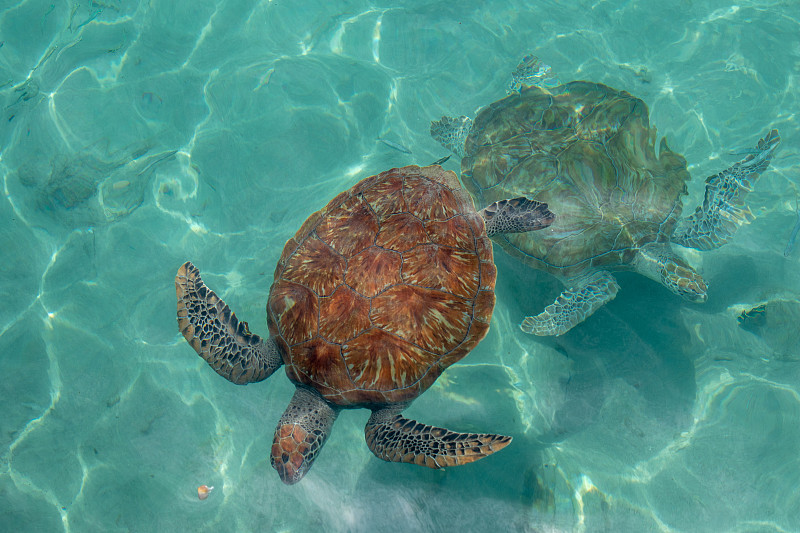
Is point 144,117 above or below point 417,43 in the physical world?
below

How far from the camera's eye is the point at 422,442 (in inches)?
142

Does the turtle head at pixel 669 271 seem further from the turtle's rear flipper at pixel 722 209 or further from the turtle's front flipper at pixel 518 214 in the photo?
the turtle's front flipper at pixel 518 214

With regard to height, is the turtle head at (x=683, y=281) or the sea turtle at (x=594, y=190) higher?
the sea turtle at (x=594, y=190)

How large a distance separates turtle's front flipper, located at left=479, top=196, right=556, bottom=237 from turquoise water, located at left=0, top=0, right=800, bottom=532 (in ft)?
3.29

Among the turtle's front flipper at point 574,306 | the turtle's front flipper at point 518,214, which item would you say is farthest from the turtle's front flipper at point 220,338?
the turtle's front flipper at point 574,306

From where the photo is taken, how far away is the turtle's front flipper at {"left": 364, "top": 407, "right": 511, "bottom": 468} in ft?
11.1

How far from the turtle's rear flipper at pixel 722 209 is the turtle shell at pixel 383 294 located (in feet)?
10.0

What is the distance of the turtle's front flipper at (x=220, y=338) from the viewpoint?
4.09 metres

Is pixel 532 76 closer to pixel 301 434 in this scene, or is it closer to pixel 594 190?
pixel 594 190

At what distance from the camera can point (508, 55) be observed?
23.2ft

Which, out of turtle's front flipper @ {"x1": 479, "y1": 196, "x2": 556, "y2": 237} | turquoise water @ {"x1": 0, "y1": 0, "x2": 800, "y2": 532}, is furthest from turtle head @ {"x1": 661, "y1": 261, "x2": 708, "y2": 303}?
turtle's front flipper @ {"x1": 479, "y1": 196, "x2": 556, "y2": 237}

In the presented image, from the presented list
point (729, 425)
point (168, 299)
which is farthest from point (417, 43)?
point (729, 425)

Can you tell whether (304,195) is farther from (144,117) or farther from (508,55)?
(508,55)

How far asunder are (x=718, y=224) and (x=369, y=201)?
4409 millimetres
